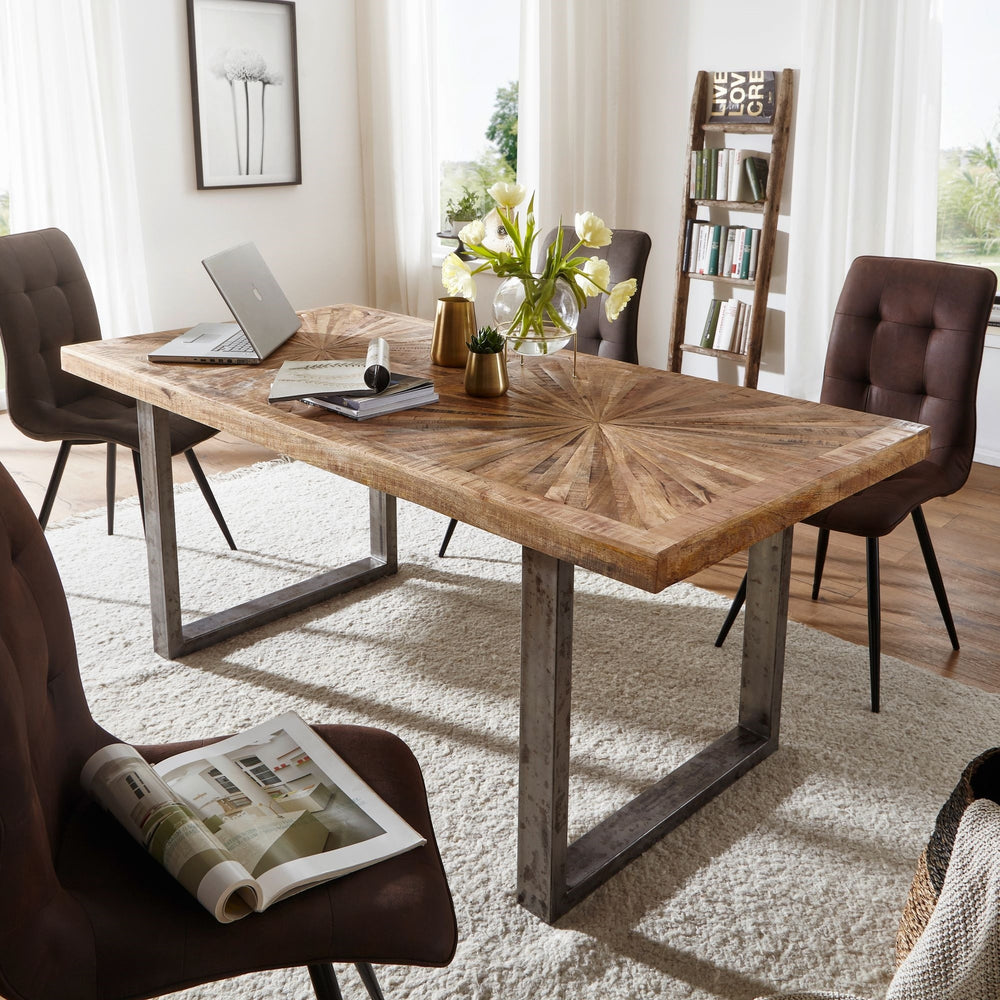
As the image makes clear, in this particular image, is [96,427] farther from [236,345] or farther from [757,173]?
[757,173]

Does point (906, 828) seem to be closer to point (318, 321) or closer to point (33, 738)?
point (33, 738)

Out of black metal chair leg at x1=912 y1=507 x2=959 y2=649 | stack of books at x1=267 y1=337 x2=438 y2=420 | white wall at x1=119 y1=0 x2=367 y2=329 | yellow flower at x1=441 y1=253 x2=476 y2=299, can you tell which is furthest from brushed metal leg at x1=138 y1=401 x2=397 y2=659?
white wall at x1=119 y1=0 x2=367 y2=329

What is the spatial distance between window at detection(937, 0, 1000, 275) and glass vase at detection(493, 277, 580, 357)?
99.6 inches

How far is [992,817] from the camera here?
4.28 ft

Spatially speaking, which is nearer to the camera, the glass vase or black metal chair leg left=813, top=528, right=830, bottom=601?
the glass vase

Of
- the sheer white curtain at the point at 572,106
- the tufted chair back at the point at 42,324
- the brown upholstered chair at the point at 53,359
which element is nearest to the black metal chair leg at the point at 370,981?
the brown upholstered chair at the point at 53,359

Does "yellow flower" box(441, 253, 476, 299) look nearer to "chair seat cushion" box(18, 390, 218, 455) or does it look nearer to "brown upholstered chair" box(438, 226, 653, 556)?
"brown upholstered chair" box(438, 226, 653, 556)

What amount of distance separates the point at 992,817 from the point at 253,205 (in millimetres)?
4608

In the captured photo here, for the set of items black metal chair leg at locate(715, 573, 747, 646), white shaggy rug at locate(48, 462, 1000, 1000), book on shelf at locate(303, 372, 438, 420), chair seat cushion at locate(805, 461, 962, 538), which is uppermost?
book on shelf at locate(303, 372, 438, 420)

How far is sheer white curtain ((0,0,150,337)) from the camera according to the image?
4.25 m

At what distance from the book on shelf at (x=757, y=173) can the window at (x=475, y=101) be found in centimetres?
151

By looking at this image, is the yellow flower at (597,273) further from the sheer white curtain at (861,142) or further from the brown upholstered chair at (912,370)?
the sheer white curtain at (861,142)

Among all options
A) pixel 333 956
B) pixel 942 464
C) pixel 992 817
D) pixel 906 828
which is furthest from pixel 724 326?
Result: pixel 333 956

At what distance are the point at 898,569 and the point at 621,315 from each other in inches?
45.7
